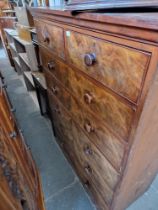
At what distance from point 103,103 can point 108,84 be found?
0.33 feet

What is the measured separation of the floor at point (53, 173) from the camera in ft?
4.09

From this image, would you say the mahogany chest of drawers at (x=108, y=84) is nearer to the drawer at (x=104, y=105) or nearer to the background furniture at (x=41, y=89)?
the drawer at (x=104, y=105)

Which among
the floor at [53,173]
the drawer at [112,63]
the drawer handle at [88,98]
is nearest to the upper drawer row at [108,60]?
the drawer at [112,63]

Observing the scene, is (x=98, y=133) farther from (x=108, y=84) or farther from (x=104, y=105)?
(x=108, y=84)

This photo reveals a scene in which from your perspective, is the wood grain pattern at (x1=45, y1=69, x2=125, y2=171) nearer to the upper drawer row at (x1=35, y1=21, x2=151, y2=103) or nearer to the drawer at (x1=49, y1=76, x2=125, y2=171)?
the drawer at (x1=49, y1=76, x2=125, y2=171)

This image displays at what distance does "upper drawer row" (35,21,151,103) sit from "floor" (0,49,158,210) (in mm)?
1094

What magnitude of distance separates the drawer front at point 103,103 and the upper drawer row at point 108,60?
5 centimetres

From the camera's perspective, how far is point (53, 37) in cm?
90

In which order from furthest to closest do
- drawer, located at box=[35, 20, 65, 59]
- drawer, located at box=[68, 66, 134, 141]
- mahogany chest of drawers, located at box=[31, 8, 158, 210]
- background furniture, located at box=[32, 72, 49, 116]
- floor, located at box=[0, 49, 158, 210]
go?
1. background furniture, located at box=[32, 72, 49, 116]
2. floor, located at box=[0, 49, 158, 210]
3. drawer, located at box=[35, 20, 65, 59]
4. drawer, located at box=[68, 66, 134, 141]
5. mahogany chest of drawers, located at box=[31, 8, 158, 210]

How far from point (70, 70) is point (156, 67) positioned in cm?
51

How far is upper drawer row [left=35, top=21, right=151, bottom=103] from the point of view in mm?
443

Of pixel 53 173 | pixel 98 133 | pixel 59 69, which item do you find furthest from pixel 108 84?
pixel 53 173

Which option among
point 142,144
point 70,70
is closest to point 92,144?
point 142,144

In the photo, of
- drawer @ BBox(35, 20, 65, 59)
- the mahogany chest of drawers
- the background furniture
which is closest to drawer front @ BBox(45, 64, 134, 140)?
the mahogany chest of drawers
